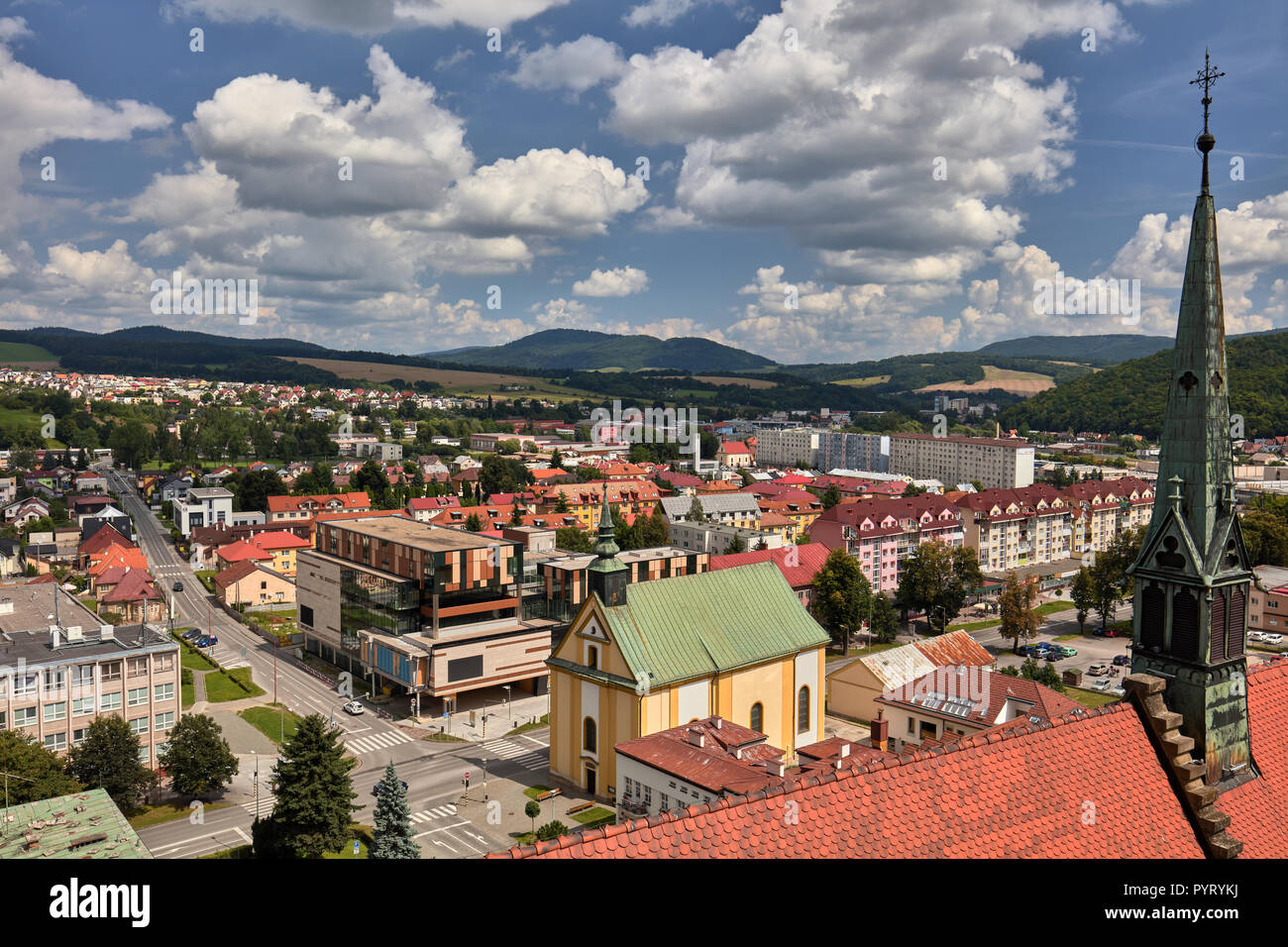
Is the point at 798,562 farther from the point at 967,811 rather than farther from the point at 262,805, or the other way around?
the point at 967,811

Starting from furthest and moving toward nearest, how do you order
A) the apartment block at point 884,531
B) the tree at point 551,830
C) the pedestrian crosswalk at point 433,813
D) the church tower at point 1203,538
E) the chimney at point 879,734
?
the apartment block at point 884,531
the chimney at point 879,734
the pedestrian crosswalk at point 433,813
the tree at point 551,830
the church tower at point 1203,538

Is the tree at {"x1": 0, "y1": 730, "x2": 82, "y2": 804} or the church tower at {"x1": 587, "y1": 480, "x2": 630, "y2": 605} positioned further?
the church tower at {"x1": 587, "y1": 480, "x2": 630, "y2": 605}

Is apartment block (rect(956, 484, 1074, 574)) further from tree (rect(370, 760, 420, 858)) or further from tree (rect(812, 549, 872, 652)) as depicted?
tree (rect(370, 760, 420, 858))

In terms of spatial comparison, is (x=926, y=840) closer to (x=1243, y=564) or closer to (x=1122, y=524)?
(x=1243, y=564)

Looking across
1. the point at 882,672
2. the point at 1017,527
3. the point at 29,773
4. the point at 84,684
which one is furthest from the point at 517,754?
the point at 1017,527

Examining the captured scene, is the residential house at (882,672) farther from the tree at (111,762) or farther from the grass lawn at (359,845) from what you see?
the tree at (111,762)

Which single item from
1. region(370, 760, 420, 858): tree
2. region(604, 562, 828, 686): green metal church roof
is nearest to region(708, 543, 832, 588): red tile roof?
region(604, 562, 828, 686): green metal church roof

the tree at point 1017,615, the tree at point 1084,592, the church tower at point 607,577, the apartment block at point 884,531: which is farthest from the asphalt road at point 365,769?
the tree at point 1084,592
